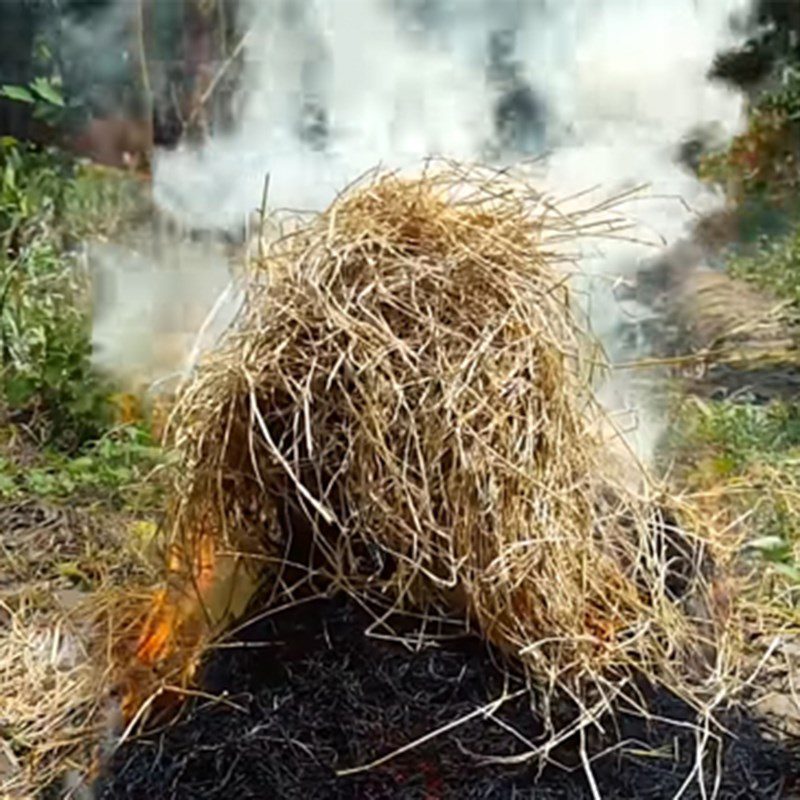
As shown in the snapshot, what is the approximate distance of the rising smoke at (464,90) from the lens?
8.16 ft

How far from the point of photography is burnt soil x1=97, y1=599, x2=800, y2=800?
1291 millimetres

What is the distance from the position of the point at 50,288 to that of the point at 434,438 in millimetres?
1554

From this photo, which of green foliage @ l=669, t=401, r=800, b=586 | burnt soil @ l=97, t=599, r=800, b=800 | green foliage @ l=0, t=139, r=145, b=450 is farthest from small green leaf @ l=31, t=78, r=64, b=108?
burnt soil @ l=97, t=599, r=800, b=800

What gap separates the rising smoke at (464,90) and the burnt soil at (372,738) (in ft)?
3.97

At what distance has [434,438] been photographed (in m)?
1.36

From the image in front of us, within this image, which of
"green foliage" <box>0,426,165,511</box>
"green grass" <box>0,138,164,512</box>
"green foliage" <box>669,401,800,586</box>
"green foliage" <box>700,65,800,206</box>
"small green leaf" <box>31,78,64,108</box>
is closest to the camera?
"green foliage" <box>669,401,800,586</box>

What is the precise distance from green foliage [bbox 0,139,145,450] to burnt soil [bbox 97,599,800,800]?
1.16 metres

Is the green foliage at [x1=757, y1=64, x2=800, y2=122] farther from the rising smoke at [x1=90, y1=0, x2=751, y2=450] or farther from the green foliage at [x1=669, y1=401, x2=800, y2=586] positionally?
the green foliage at [x1=669, y1=401, x2=800, y2=586]

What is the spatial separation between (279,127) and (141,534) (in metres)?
1.06

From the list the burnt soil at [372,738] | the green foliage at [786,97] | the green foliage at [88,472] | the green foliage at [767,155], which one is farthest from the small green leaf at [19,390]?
the green foliage at [786,97]

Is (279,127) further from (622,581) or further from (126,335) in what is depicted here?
(622,581)

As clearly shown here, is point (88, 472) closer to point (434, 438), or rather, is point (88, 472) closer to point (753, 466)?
point (434, 438)

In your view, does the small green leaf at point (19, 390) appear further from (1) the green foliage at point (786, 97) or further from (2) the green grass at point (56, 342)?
(1) the green foliage at point (786, 97)

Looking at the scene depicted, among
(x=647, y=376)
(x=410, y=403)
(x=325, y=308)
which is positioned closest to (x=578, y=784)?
(x=410, y=403)
